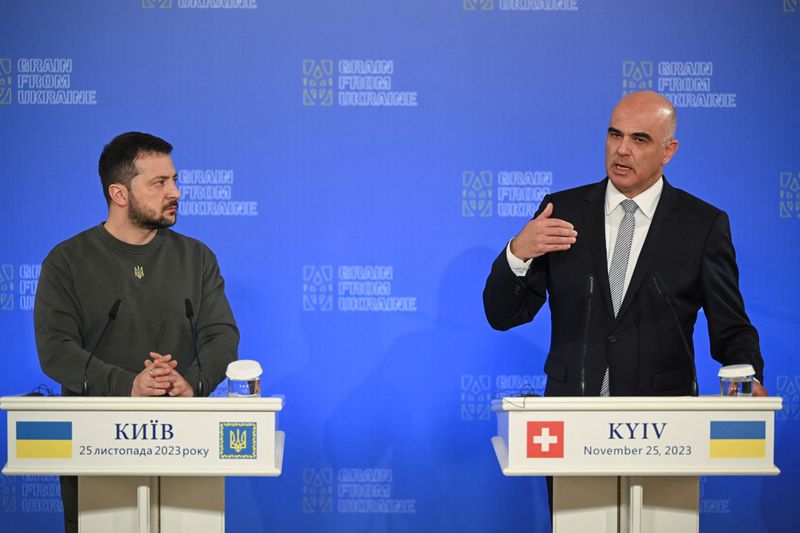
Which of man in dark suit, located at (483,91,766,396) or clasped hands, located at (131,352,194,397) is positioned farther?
man in dark suit, located at (483,91,766,396)

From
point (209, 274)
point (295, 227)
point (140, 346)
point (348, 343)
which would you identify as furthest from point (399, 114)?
point (140, 346)

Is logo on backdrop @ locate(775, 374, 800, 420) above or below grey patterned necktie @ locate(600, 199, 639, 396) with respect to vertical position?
below

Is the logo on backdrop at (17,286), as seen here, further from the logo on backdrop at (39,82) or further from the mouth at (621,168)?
the mouth at (621,168)

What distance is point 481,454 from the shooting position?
14.6ft

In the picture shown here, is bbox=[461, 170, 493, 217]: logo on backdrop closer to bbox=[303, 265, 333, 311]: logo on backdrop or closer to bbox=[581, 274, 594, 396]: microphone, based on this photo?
bbox=[303, 265, 333, 311]: logo on backdrop

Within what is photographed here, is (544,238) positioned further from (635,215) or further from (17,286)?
(17,286)

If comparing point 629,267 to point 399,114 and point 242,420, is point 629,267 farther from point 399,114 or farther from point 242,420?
point 399,114

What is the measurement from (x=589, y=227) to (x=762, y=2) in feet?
6.97

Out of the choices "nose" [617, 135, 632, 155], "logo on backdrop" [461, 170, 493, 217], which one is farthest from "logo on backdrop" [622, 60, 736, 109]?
"nose" [617, 135, 632, 155]

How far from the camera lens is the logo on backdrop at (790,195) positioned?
14.4ft

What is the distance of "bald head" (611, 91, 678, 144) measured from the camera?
3023 mm

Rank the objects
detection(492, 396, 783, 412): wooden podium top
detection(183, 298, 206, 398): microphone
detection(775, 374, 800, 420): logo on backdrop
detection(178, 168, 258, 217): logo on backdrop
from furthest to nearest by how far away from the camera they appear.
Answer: detection(775, 374, 800, 420): logo on backdrop < detection(178, 168, 258, 217): logo on backdrop < detection(183, 298, 206, 398): microphone < detection(492, 396, 783, 412): wooden podium top

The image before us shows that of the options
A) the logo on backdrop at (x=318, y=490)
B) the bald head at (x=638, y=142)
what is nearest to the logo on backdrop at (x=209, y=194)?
the logo on backdrop at (x=318, y=490)

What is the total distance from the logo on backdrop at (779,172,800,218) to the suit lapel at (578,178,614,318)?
1754 mm
